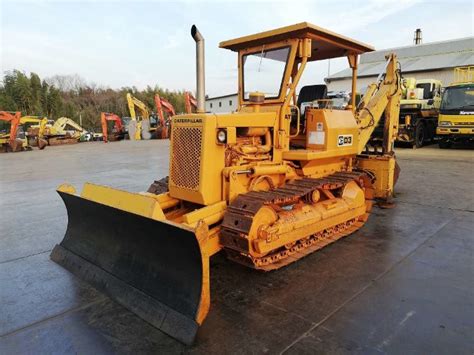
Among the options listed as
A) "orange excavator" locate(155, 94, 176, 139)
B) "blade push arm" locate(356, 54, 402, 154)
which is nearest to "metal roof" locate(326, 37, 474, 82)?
"orange excavator" locate(155, 94, 176, 139)

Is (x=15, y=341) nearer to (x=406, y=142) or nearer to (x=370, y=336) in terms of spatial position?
(x=370, y=336)

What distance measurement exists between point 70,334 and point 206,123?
7.48ft

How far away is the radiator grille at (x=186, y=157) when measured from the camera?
3.91 meters

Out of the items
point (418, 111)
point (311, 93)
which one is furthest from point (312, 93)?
point (418, 111)

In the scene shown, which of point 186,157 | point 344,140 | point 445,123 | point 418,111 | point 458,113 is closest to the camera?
point 186,157

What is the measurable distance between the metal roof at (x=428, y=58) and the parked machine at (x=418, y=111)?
8269 mm

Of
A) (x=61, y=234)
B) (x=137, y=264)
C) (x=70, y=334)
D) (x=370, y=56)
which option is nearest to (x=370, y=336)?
(x=137, y=264)

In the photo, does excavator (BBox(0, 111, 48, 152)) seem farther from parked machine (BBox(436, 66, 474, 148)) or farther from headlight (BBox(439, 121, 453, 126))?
parked machine (BBox(436, 66, 474, 148))

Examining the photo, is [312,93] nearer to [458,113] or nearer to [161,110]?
[458,113]

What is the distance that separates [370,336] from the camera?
2.76 m

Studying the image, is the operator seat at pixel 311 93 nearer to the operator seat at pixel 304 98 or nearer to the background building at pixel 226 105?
the operator seat at pixel 304 98

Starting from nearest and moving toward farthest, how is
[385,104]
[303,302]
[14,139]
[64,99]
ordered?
[303,302] → [385,104] → [14,139] → [64,99]

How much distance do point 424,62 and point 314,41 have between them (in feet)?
85.7

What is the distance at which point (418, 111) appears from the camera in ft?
53.3
